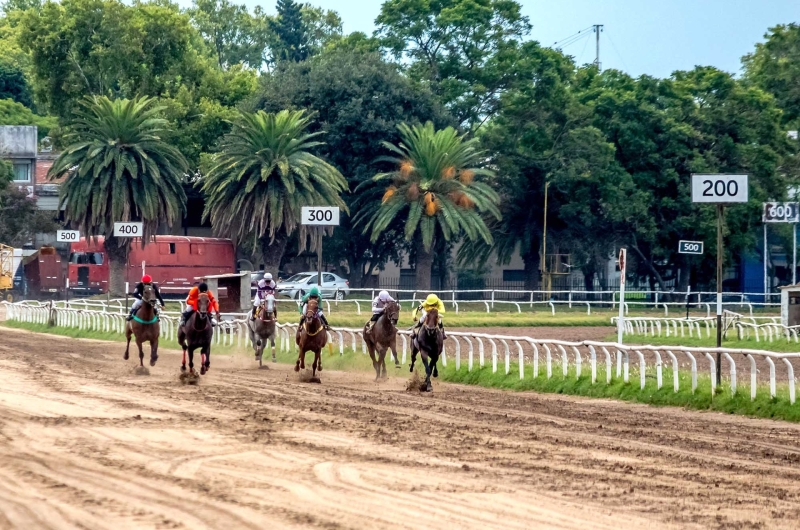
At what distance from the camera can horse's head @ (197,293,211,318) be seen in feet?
75.8

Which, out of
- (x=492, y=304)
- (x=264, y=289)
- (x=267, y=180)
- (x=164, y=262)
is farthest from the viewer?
(x=164, y=262)

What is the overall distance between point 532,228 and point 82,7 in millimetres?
27346

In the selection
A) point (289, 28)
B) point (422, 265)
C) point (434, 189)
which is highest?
point (289, 28)

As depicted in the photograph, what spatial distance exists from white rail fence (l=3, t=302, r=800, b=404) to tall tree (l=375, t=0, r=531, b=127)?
94.1 ft

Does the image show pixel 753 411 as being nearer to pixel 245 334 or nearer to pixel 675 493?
pixel 675 493

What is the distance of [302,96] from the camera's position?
63.7m

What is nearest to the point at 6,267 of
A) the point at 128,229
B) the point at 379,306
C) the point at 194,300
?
the point at 128,229

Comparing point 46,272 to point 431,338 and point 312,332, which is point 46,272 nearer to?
point 312,332

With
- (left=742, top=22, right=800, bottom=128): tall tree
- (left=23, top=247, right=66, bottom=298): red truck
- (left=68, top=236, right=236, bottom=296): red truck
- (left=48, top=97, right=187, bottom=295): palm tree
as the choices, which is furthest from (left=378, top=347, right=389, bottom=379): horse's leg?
(left=742, top=22, right=800, bottom=128): tall tree

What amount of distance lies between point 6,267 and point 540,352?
4099 cm

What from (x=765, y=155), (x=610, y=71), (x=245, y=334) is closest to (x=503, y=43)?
(x=610, y=71)

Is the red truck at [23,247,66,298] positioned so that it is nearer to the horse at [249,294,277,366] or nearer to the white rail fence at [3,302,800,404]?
the white rail fence at [3,302,800,404]

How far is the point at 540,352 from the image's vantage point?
101 ft

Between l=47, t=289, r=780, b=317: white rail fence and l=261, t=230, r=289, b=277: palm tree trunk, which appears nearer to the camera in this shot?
l=47, t=289, r=780, b=317: white rail fence
